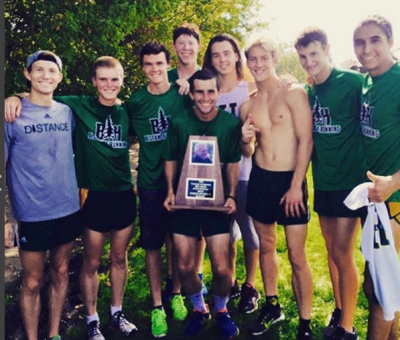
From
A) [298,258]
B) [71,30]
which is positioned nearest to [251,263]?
[298,258]

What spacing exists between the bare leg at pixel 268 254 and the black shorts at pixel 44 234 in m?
1.78

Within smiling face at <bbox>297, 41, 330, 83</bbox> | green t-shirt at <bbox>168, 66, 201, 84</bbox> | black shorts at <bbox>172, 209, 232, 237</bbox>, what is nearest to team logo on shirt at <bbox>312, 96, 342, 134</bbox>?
smiling face at <bbox>297, 41, 330, 83</bbox>

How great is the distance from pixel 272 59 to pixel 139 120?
1.41 metres

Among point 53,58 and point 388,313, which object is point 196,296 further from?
point 53,58

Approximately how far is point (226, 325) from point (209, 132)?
190 centimetres

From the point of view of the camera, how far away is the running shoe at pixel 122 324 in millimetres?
4246

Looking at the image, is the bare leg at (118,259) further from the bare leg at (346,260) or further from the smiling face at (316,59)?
the smiling face at (316,59)

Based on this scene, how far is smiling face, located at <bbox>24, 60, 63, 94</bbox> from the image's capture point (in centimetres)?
369

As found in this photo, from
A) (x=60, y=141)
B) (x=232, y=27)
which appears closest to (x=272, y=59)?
(x=60, y=141)

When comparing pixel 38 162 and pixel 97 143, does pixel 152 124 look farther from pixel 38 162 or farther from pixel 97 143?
pixel 38 162

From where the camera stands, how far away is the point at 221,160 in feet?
13.1

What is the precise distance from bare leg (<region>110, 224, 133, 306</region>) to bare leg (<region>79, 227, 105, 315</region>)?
13cm

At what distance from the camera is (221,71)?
450 centimetres

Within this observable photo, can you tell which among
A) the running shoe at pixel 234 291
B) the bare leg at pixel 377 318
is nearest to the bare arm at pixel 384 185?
the bare leg at pixel 377 318
